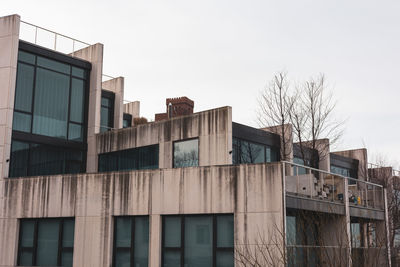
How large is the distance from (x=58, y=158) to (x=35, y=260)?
290 inches

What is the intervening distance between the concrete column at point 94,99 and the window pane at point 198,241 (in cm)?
1137

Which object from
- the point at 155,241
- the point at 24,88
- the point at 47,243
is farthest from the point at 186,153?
the point at 24,88

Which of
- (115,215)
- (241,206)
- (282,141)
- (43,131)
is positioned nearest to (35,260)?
(115,215)

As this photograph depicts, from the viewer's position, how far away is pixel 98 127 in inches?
1117

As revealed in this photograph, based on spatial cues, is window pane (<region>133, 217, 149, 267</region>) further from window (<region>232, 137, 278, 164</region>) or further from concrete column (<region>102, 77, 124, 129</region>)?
concrete column (<region>102, 77, 124, 129</region>)

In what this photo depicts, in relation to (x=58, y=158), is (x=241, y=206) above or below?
below

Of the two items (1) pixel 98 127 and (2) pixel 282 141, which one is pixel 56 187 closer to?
(1) pixel 98 127

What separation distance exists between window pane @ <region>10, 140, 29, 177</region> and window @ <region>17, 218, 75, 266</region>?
4.00 meters

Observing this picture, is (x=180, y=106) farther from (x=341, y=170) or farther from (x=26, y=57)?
(x=341, y=170)

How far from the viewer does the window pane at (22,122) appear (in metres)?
25.1

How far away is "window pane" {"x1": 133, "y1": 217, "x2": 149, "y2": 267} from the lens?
18.5 m

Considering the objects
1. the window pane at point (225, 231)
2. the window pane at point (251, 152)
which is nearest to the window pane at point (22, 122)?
the window pane at point (251, 152)

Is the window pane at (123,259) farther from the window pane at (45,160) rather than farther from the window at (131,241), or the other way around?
the window pane at (45,160)

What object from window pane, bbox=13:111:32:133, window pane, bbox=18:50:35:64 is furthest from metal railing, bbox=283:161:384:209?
window pane, bbox=18:50:35:64
